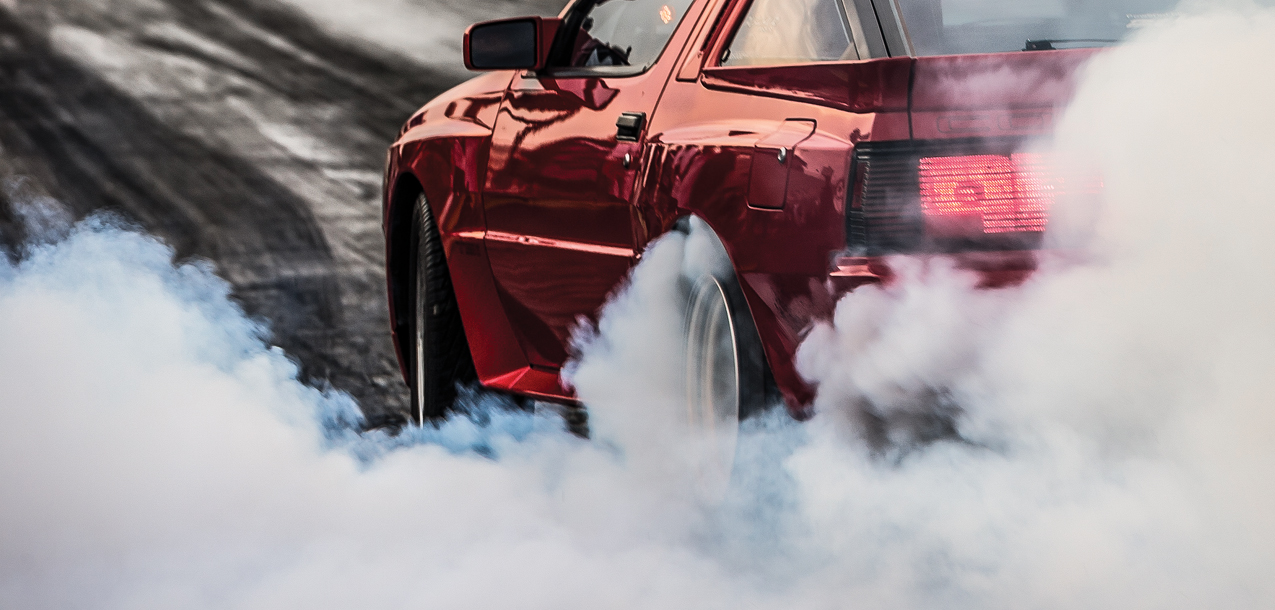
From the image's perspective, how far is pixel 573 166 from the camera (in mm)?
3818

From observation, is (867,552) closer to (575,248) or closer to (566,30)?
(575,248)

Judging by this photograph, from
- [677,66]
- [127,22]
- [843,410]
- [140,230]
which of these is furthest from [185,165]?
[843,410]

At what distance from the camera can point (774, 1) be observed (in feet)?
11.0

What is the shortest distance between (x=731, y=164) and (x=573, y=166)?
2.90ft

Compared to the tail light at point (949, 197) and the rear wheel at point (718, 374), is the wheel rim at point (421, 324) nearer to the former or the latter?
the rear wheel at point (718, 374)

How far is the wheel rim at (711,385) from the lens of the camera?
3.16 meters

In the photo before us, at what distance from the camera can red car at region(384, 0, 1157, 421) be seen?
2.55 meters

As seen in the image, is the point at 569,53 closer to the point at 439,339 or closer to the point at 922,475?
the point at 439,339

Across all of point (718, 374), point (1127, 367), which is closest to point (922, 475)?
point (1127, 367)

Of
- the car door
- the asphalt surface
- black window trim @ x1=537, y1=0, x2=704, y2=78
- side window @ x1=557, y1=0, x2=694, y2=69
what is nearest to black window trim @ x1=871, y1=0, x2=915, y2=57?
the car door

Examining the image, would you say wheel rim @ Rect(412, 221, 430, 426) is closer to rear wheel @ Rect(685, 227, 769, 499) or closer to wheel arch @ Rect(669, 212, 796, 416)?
rear wheel @ Rect(685, 227, 769, 499)

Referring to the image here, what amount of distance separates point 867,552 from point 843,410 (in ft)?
0.84

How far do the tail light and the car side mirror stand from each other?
5.79ft

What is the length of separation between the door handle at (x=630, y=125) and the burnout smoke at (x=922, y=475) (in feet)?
1.02
